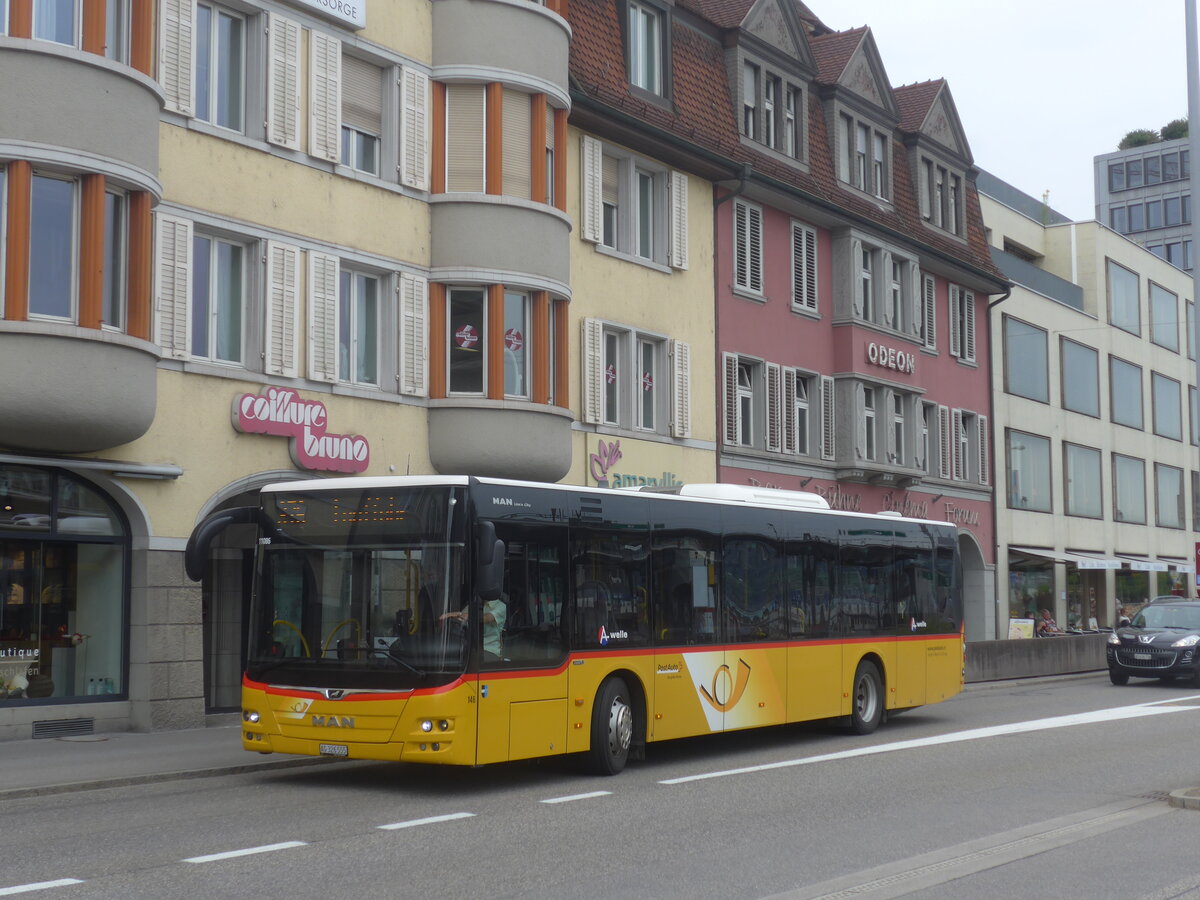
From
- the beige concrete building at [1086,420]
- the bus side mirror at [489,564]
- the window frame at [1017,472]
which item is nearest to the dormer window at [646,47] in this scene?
the bus side mirror at [489,564]

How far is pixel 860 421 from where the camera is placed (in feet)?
113

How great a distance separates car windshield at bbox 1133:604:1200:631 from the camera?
99.8 feet

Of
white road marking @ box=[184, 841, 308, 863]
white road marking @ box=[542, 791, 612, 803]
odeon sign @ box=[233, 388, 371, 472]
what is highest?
odeon sign @ box=[233, 388, 371, 472]

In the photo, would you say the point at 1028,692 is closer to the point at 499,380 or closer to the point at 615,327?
the point at 615,327

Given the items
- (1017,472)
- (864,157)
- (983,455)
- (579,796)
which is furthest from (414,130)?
(1017,472)

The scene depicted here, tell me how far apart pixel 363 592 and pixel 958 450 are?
28777mm

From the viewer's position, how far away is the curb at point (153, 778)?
13023 millimetres

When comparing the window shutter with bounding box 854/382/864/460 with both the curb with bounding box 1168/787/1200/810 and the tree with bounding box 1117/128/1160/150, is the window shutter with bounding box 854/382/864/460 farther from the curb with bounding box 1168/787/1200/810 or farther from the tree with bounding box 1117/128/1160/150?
the tree with bounding box 1117/128/1160/150

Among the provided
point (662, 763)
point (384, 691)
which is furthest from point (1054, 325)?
point (384, 691)

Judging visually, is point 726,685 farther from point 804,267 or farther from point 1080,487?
point 1080,487

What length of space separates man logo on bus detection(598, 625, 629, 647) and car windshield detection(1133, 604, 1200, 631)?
1861cm

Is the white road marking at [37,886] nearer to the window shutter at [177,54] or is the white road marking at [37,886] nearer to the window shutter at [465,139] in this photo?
the window shutter at [177,54]

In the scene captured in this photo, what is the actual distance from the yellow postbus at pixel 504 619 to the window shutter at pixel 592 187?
983 centimetres

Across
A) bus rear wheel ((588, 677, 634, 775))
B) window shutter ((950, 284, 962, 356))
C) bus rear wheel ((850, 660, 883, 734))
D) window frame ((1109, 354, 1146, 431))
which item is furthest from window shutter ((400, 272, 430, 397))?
window frame ((1109, 354, 1146, 431))
